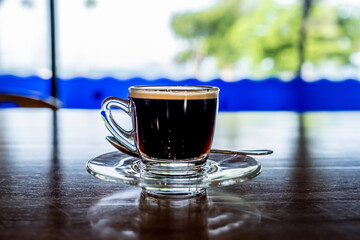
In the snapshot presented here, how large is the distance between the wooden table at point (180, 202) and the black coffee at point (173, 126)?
0.15ft

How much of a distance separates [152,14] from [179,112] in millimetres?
6564

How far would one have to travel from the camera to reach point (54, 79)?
375cm

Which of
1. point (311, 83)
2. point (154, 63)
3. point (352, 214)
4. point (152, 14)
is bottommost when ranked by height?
point (352, 214)

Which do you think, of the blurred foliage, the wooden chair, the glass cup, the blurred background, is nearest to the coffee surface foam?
the glass cup

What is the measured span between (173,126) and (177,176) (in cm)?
5

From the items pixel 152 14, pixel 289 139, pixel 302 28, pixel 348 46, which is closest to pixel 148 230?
pixel 289 139

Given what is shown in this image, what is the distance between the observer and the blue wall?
3.27 m

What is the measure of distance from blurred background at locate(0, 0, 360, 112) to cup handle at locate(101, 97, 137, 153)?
275 centimetres

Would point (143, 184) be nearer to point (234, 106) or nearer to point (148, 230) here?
point (148, 230)

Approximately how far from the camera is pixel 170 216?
10.6 inches

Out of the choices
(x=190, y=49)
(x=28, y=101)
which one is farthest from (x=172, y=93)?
(x=190, y=49)

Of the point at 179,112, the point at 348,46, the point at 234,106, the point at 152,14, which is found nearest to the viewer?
the point at 179,112

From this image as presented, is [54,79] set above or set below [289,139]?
above

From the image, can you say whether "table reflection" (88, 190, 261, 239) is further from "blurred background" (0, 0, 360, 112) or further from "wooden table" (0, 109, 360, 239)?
"blurred background" (0, 0, 360, 112)
